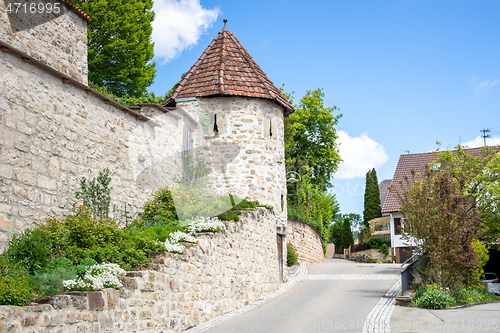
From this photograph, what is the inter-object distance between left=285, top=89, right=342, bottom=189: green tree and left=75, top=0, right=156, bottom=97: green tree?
1039 centimetres

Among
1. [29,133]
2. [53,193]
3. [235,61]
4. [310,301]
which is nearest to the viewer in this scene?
[29,133]

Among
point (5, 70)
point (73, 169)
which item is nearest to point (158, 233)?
point (73, 169)

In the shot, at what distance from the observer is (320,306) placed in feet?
A: 46.2

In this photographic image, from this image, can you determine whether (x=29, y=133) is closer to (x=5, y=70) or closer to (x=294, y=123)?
(x=5, y=70)

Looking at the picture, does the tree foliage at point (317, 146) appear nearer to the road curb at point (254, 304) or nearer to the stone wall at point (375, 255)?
the stone wall at point (375, 255)

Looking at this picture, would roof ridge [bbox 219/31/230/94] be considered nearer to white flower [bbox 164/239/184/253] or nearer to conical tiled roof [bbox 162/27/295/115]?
conical tiled roof [bbox 162/27/295/115]

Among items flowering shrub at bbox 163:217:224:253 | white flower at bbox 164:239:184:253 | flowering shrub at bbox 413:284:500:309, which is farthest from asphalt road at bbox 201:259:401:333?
flowering shrub at bbox 163:217:224:253

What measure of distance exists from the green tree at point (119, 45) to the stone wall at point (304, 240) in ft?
39.8

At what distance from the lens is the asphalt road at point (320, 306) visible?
11.1 metres

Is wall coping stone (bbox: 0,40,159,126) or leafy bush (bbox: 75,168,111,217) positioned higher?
wall coping stone (bbox: 0,40,159,126)

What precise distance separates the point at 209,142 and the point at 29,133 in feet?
30.1

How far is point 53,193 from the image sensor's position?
11.0 metres

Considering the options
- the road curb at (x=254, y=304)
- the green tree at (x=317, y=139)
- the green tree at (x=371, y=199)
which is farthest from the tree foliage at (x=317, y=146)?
the green tree at (x=371, y=199)

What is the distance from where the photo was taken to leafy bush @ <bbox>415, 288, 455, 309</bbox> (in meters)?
13.9
